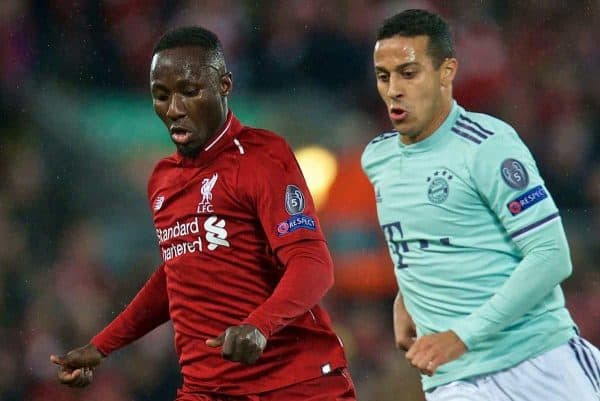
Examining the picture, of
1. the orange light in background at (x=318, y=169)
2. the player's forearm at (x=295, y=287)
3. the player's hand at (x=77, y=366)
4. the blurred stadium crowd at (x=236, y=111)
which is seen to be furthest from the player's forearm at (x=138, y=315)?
the orange light in background at (x=318, y=169)

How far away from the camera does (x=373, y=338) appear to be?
7.18m

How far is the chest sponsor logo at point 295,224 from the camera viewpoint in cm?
360

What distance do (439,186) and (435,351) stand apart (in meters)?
0.58

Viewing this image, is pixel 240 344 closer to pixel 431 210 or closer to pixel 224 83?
pixel 431 210

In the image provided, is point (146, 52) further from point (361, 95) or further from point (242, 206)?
point (242, 206)

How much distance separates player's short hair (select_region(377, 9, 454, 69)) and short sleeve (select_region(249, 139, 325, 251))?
529 millimetres

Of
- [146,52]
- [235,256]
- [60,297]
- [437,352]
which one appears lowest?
[437,352]

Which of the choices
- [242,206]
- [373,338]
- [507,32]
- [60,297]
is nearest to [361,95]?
[507,32]

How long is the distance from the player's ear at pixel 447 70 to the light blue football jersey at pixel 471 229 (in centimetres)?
10

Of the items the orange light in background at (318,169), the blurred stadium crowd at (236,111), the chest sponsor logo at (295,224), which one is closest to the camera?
the chest sponsor logo at (295,224)

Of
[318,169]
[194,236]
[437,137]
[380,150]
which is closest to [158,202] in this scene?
[194,236]

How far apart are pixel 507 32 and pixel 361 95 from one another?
3.79ft

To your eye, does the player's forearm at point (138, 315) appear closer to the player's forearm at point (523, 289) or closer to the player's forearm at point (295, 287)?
the player's forearm at point (295, 287)

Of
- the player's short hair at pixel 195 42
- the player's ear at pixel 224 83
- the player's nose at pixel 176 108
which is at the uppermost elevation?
the player's short hair at pixel 195 42
